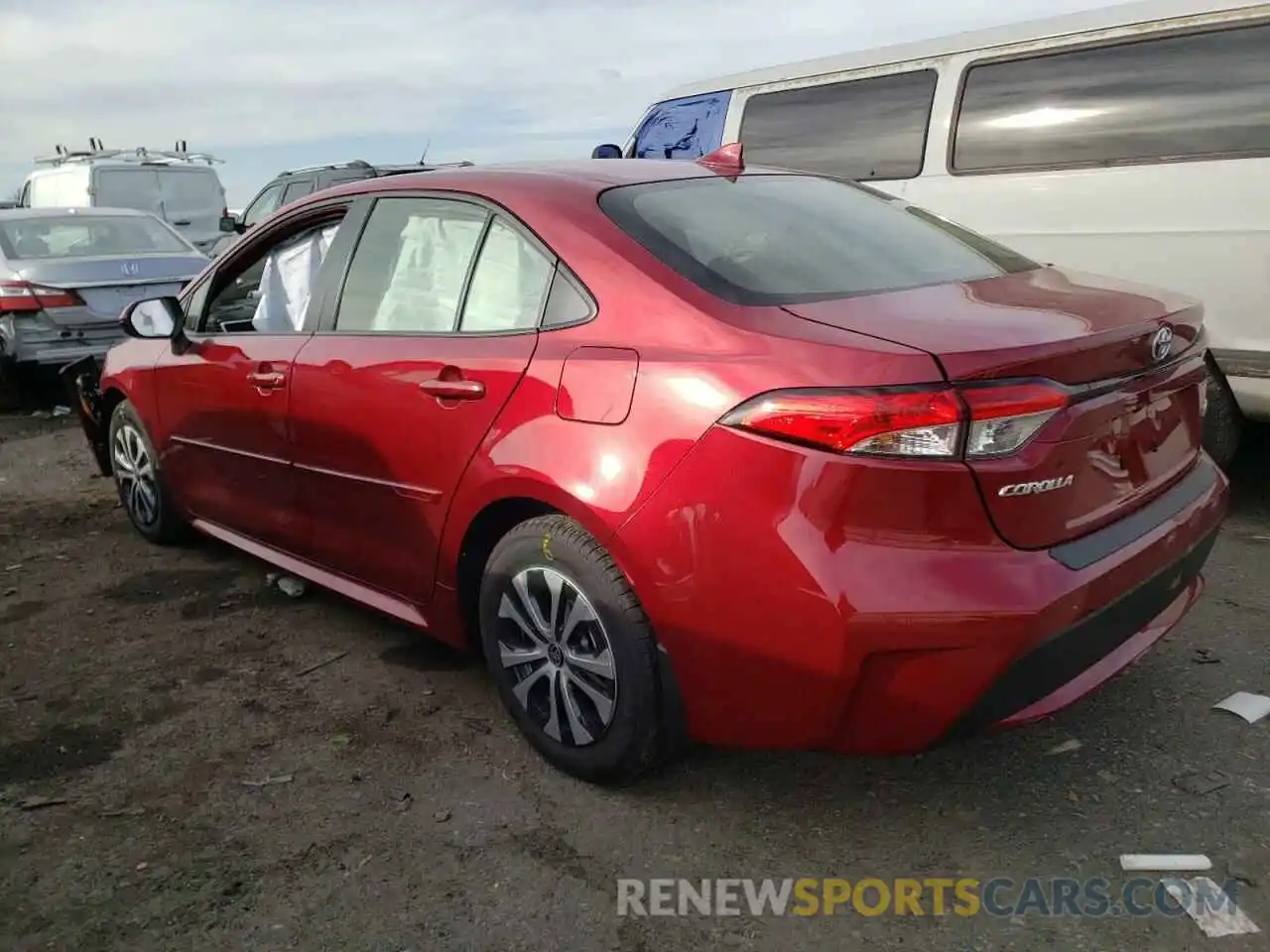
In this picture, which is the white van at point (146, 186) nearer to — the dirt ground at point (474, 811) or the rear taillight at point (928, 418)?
the dirt ground at point (474, 811)

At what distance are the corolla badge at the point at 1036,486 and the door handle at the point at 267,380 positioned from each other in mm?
2335

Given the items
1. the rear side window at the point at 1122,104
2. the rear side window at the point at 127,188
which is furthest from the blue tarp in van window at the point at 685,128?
the rear side window at the point at 127,188

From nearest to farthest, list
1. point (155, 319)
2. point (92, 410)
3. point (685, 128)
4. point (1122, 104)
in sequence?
point (155, 319) < point (1122, 104) < point (92, 410) < point (685, 128)

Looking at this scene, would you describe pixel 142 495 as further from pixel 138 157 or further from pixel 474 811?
pixel 138 157

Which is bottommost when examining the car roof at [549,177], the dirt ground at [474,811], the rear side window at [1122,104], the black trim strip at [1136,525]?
the dirt ground at [474,811]

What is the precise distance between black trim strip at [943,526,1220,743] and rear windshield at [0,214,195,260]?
8144 millimetres

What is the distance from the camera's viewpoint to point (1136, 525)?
2434 millimetres

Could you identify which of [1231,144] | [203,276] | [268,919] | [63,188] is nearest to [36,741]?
[268,919]

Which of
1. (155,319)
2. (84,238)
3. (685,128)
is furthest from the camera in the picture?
(84,238)

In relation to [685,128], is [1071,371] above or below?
below

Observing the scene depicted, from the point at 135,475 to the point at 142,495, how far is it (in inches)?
3.7

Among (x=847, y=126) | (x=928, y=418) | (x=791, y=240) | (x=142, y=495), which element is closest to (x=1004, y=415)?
(x=928, y=418)

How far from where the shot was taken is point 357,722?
317 cm

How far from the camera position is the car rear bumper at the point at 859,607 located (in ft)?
6.98
